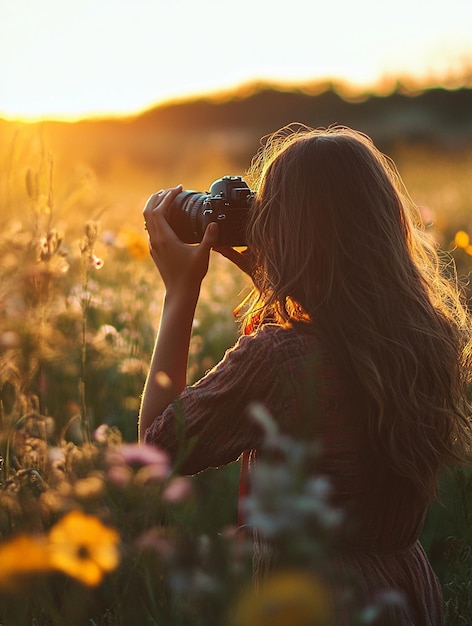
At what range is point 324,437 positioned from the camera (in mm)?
1279

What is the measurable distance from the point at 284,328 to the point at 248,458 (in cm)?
32

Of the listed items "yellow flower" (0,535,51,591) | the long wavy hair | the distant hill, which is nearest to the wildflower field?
"yellow flower" (0,535,51,591)

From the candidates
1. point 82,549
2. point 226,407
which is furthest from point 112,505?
point 226,407

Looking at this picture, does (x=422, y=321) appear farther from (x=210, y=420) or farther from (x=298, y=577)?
(x=298, y=577)

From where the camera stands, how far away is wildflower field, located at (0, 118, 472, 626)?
60 centimetres

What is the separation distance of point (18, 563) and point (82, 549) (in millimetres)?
79

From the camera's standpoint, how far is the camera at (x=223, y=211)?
1.52 m

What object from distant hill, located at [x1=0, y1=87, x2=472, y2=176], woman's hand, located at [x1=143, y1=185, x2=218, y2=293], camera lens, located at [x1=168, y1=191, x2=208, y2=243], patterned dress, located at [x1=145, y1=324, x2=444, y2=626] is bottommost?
patterned dress, located at [x1=145, y1=324, x2=444, y2=626]

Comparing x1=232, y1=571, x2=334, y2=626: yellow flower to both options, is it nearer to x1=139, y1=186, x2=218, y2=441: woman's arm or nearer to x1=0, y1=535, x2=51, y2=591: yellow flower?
x1=0, y1=535, x2=51, y2=591: yellow flower

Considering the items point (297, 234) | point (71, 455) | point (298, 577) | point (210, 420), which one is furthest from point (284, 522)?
point (297, 234)

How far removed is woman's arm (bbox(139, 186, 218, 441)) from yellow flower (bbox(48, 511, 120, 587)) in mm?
645

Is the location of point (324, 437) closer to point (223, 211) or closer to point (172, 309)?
point (172, 309)

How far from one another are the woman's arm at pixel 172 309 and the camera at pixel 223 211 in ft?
0.14

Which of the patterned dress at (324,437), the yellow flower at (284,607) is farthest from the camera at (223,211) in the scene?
the yellow flower at (284,607)
